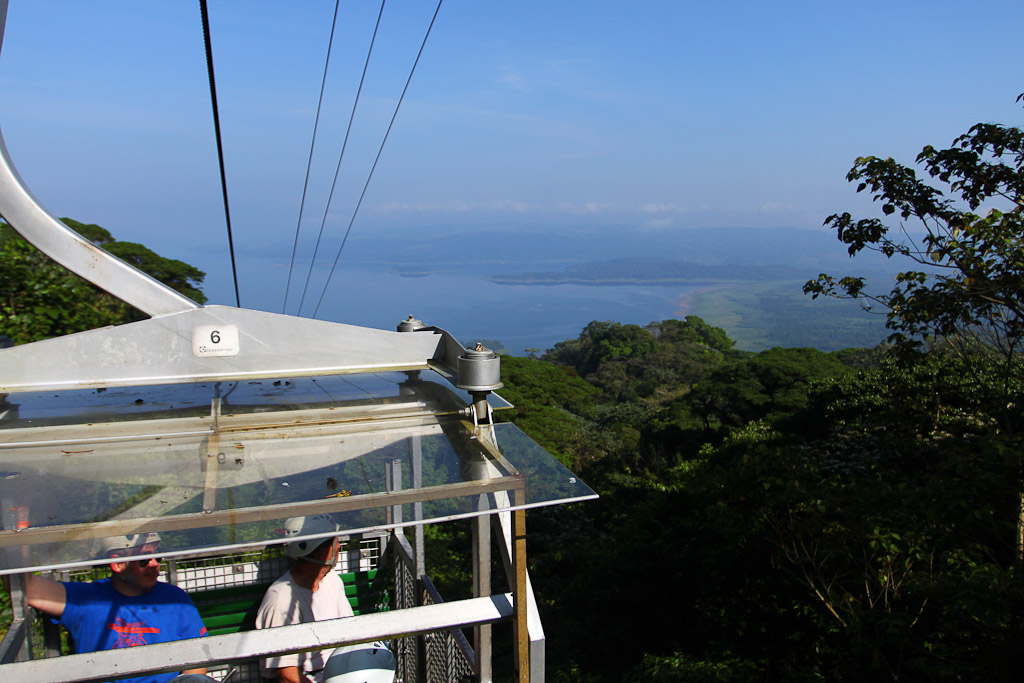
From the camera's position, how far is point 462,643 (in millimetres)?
2750

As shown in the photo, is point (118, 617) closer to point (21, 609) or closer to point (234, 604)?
point (21, 609)

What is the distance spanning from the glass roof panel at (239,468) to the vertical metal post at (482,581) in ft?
1.31

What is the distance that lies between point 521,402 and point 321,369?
19.2 meters

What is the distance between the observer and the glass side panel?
1.63m

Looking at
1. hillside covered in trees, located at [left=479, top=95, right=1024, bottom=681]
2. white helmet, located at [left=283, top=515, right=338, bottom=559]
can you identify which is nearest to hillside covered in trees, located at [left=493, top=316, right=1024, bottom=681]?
hillside covered in trees, located at [left=479, top=95, right=1024, bottom=681]

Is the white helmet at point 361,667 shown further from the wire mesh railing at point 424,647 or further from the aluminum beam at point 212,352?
the aluminum beam at point 212,352

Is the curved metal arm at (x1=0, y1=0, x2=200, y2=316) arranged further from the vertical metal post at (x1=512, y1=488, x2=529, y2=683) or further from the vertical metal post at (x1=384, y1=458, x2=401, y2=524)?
the vertical metal post at (x1=512, y1=488, x2=529, y2=683)

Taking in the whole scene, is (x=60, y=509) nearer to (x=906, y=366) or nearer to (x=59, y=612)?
(x=59, y=612)

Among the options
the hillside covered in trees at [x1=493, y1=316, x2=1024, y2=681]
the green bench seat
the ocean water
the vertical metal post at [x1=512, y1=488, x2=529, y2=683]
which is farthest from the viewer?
the ocean water

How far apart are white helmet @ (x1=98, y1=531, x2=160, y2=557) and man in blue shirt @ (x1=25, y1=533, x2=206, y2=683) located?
1216 mm

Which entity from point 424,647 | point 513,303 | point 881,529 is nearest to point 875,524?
point 881,529

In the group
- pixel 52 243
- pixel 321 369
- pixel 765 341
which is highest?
pixel 52 243

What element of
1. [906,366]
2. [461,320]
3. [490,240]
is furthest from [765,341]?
[490,240]

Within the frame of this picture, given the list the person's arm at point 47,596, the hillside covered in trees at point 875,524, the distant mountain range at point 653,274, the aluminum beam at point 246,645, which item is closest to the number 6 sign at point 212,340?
the person's arm at point 47,596
